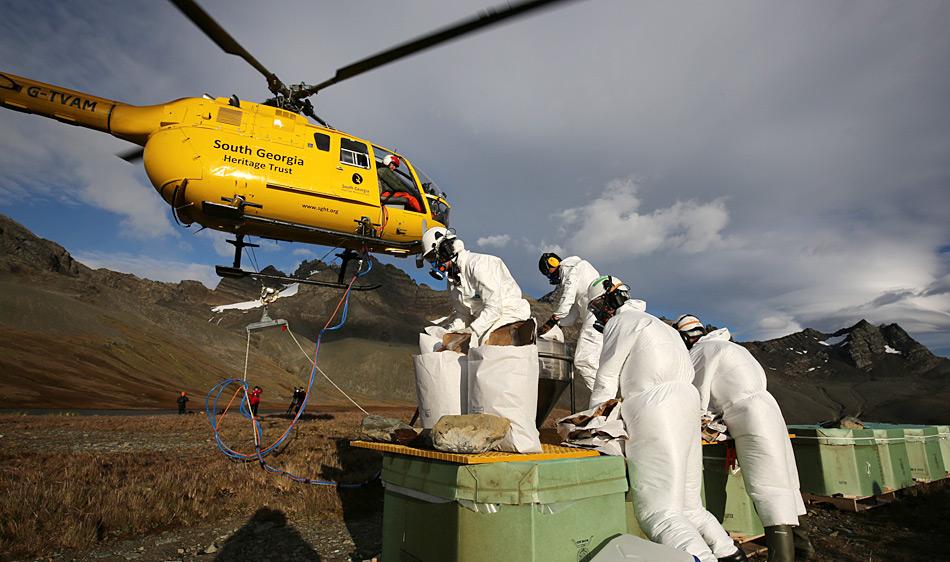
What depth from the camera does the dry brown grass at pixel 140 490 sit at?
5.17 meters

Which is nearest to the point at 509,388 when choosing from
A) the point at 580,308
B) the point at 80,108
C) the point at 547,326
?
the point at 547,326

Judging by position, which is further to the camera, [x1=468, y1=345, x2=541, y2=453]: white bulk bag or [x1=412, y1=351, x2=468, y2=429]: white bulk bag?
[x1=412, y1=351, x2=468, y2=429]: white bulk bag

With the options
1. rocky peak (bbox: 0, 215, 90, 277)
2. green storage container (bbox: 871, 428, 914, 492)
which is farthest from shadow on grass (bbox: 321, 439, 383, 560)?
rocky peak (bbox: 0, 215, 90, 277)

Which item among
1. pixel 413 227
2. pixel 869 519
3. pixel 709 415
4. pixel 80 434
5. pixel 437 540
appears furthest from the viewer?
pixel 80 434

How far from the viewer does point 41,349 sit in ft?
135

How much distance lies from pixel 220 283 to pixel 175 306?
33.1 m

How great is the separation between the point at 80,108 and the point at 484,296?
9128mm

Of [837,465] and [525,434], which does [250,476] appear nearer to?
[525,434]

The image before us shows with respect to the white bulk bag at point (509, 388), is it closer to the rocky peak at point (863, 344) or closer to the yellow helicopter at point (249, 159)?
the yellow helicopter at point (249, 159)

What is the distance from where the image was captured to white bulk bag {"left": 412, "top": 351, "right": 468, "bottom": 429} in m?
4.98

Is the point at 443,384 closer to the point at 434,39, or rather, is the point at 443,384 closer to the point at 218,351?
the point at 434,39

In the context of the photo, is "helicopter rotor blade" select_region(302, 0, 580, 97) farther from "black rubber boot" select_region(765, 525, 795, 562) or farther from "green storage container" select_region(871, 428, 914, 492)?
"green storage container" select_region(871, 428, 914, 492)

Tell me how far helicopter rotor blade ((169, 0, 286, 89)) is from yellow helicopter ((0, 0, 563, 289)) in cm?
2

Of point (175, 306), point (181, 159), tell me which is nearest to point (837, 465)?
point (181, 159)
